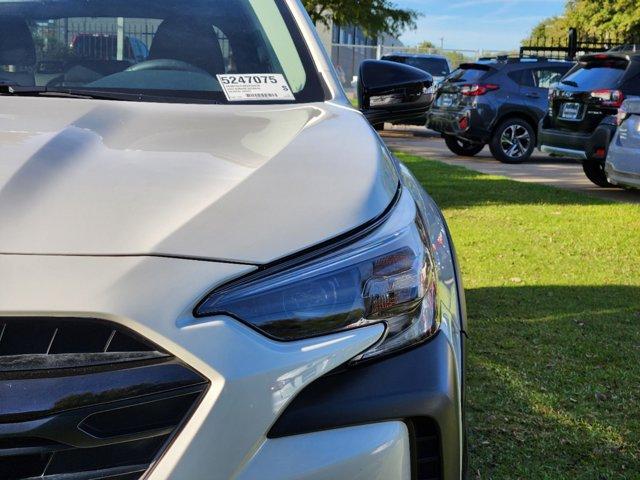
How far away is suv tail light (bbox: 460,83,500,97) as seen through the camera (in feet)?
49.2

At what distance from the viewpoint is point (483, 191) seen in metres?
10.6

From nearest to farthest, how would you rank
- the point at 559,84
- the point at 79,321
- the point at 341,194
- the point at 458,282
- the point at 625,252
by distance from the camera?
the point at 79,321 → the point at 341,194 → the point at 458,282 → the point at 625,252 → the point at 559,84

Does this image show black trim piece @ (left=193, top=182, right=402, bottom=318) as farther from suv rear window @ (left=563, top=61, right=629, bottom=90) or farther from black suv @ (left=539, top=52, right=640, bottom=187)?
suv rear window @ (left=563, top=61, right=629, bottom=90)

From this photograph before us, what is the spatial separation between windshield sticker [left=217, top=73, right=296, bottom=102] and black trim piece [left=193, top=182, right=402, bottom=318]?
1.03m

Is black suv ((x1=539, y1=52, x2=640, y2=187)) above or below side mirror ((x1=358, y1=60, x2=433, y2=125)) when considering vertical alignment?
below

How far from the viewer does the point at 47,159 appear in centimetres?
177

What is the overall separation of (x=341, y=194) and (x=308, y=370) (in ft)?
1.28

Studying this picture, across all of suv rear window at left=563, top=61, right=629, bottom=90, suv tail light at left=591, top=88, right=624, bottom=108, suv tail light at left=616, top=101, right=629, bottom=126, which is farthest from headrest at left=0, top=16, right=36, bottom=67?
suv rear window at left=563, top=61, right=629, bottom=90

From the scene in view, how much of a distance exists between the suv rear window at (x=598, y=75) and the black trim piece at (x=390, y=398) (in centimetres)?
1007

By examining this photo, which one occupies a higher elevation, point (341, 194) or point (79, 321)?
point (341, 194)

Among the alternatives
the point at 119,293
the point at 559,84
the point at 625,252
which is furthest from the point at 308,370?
the point at 559,84

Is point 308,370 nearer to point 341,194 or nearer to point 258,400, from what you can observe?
point 258,400

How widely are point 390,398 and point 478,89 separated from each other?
46.2 ft

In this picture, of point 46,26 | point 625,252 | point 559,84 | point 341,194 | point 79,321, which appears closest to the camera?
point 79,321
